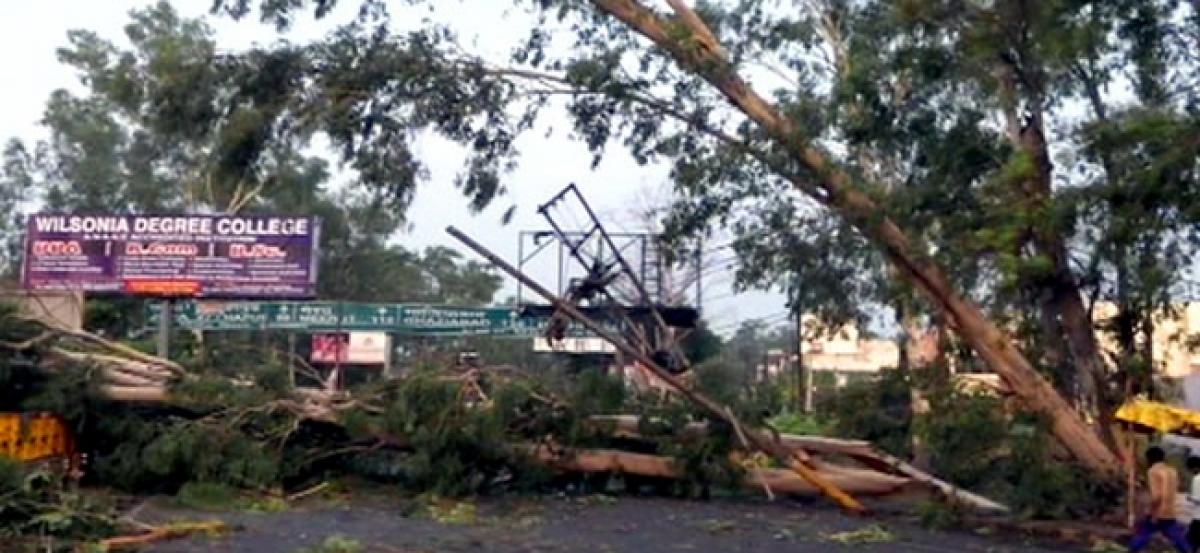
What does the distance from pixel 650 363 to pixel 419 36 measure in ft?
17.1

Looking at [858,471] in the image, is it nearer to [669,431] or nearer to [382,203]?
[669,431]

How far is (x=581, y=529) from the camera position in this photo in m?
17.7

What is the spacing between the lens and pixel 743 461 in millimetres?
21469

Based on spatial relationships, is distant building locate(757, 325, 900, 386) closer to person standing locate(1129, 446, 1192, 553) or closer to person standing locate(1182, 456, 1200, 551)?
person standing locate(1182, 456, 1200, 551)

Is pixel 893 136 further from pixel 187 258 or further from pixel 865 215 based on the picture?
pixel 187 258

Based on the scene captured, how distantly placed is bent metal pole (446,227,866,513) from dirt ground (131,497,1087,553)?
1.00 ft

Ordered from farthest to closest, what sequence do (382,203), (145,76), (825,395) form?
(825,395), (382,203), (145,76)

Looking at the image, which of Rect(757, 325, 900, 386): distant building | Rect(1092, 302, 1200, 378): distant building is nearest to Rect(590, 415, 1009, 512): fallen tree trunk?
Rect(1092, 302, 1200, 378): distant building

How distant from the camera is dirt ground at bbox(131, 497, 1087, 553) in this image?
15.7 m

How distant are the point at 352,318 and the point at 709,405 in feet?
59.0

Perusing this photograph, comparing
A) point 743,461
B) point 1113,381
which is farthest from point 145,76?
point 1113,381

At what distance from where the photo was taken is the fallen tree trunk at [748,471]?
2119 centimetres

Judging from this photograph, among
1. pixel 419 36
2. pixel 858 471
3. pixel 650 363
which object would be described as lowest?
pixel 858 471

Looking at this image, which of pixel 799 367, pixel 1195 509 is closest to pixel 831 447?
pixel 1195 509
